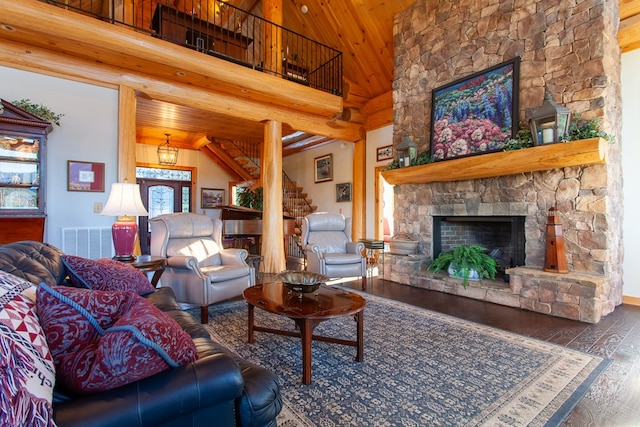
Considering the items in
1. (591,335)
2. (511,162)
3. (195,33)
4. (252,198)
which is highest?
(195,33)

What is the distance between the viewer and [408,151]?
16.4ft

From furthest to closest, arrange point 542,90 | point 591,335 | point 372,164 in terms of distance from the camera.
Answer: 1. point 372,164
2. point 542,90
3. point 591,335

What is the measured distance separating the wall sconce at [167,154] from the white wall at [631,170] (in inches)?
316

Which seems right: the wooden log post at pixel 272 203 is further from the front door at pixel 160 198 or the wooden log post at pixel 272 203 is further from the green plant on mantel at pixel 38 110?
the front door at pixel 160 198

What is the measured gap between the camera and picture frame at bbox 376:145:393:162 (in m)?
6.46

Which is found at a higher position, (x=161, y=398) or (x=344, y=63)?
(x=344, y=63)

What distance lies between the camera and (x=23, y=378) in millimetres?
726

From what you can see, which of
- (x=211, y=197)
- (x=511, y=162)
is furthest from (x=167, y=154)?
(x=511, y=162)

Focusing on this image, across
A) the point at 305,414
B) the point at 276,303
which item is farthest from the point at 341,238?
the point at 305,414

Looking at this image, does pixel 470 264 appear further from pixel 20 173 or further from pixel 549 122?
pixel 20 173

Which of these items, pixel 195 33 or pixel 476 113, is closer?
pixel 476 113

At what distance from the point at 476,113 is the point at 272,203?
11.2 feet

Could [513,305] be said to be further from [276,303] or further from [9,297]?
[9,297]

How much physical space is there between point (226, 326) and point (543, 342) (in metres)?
2.73
